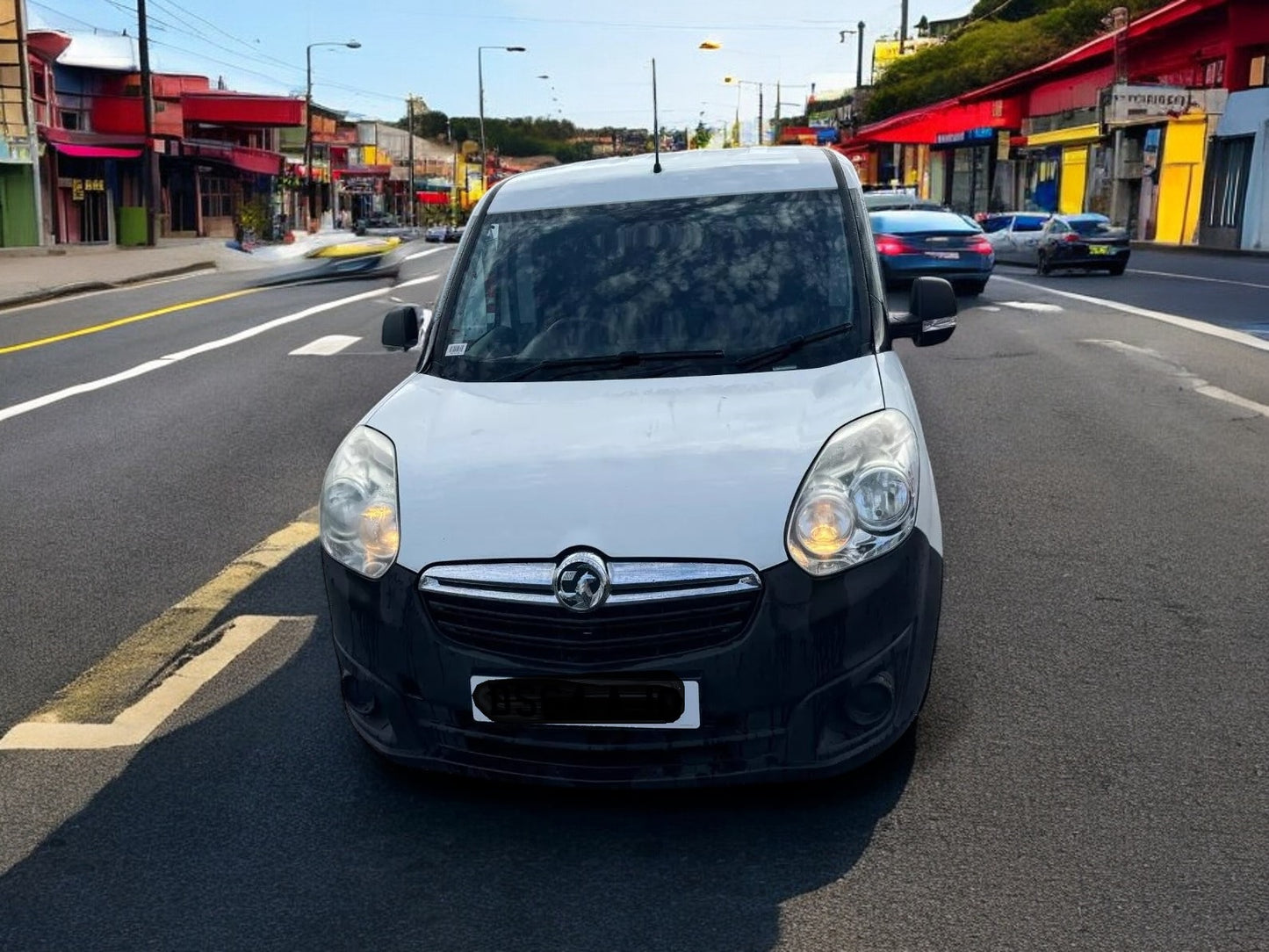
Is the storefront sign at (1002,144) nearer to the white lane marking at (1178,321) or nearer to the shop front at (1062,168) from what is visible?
the shop front at (1062,168)

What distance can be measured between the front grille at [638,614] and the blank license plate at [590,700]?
0.06 m

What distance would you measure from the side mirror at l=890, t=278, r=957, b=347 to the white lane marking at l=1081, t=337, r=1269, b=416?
20.3 feet

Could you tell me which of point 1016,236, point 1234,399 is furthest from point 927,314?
point 1016,236

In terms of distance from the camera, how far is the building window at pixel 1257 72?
47031 millimetres

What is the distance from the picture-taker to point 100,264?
3481 cm

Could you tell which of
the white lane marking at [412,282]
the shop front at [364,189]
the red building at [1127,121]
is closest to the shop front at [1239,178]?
the red building at [1127,121]

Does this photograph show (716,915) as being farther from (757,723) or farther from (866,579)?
(866,579)

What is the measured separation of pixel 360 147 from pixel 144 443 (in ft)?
427

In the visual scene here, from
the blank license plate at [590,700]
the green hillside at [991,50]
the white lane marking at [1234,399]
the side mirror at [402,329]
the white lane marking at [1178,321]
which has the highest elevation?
the green hillside at [991,50]

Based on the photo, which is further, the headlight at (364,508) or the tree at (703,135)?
the tree at (703,135)

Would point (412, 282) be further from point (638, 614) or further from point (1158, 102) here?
point (1158, 102)

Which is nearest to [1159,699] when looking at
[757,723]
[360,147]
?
[757,723]

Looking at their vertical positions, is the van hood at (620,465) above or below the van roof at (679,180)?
below

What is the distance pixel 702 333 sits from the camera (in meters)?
4.86
